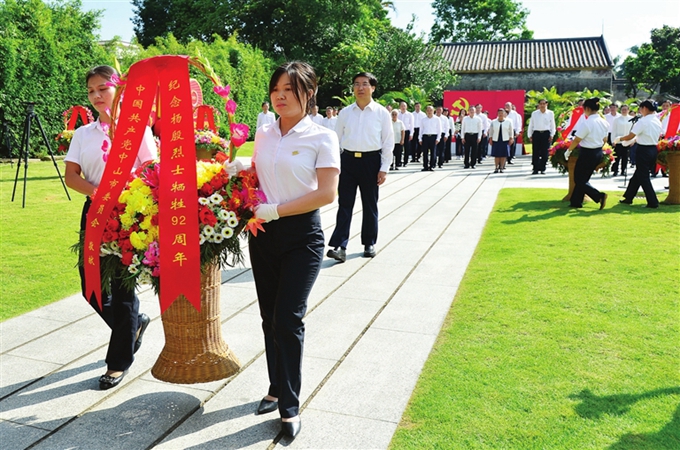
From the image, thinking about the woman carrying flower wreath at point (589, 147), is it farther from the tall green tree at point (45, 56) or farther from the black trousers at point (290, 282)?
the tall green tree at point (45, 56)

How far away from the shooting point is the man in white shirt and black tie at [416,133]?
18359 mm

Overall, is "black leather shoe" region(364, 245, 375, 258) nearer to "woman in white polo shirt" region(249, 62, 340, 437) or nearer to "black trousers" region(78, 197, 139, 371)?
"black trousers" region(78, 197, 139, 371)

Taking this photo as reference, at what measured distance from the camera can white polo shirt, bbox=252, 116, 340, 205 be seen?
2807 millimetres

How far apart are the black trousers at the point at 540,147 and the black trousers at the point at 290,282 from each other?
1381cm

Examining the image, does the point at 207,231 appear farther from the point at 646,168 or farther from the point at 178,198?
the point at 646,168

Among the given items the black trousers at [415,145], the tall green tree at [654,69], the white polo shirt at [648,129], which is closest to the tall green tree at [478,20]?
the tall green tree at [654,69]

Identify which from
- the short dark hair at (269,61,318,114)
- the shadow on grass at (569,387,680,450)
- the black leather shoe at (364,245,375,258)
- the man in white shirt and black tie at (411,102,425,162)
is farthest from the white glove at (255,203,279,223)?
the man in white shirt and black tie at (411,102,425,162)

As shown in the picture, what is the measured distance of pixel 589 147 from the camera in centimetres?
936

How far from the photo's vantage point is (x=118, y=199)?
2.99 metres

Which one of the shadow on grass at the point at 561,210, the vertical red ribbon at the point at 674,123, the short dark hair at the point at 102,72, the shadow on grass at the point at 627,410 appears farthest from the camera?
the vertical red ribbon at the point at 674,123

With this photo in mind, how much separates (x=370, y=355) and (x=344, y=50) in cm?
2692

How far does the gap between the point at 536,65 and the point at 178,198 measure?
34232 mm

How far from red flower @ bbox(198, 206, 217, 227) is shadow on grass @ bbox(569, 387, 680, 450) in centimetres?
211

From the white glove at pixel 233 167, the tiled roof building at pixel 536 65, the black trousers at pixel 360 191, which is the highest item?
the tiled roof building at pixel 536 65
